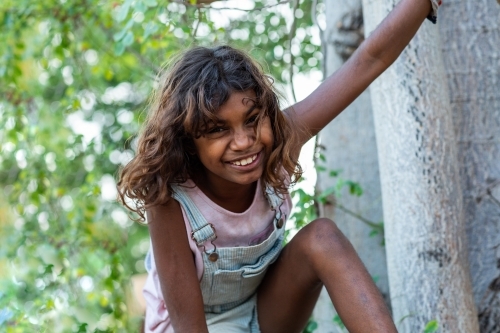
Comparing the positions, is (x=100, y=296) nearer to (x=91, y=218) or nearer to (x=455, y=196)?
(x=91, y=218)

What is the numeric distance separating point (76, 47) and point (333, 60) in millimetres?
1617

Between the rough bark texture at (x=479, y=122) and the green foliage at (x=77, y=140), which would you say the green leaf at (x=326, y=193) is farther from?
the rough bark texture at (x=479, y=122)

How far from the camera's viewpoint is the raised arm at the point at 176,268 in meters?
2.10

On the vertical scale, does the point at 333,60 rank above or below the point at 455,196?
above

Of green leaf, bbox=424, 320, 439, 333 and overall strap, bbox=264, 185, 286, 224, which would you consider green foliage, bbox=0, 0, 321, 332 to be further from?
green leaf, bbox=424, 320, 439, 333

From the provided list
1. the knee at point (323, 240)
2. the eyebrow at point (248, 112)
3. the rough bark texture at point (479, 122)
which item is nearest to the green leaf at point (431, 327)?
the knee at point (323, 240)

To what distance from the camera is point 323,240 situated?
2061mm

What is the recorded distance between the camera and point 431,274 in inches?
87.5

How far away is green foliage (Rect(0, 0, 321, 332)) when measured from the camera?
3.35 meters

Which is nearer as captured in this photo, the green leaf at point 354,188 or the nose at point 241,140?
the nose at point 241,140

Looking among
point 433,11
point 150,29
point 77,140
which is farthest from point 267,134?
point 77,140

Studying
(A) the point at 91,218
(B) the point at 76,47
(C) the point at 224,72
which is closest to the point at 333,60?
(C) the point at 224,72

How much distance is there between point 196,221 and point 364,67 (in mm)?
687

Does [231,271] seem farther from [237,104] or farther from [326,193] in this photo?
[326,193]
